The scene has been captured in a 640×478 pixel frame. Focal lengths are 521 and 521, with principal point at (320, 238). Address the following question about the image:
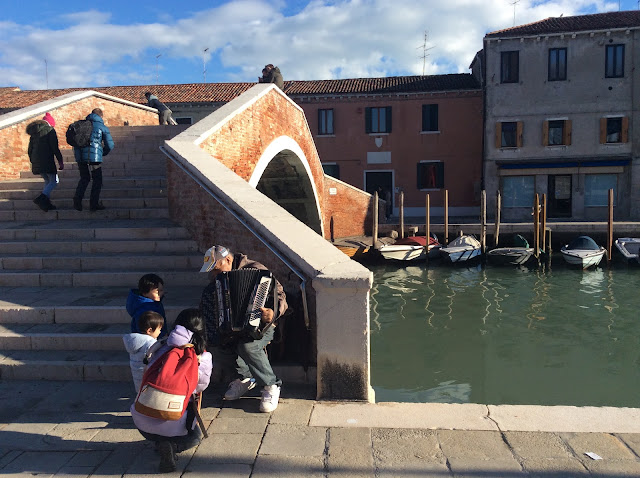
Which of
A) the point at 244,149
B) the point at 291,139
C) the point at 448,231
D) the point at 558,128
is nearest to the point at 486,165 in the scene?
the point at 558,128

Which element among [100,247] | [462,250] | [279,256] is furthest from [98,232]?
[462,250]

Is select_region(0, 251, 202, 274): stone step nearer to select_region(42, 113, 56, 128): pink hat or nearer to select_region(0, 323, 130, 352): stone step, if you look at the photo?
select_region(0, 323, 130, 352): stone step

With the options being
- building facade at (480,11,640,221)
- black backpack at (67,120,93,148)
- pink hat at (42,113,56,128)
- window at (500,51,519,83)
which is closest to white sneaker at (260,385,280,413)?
black backpack at (67,120,93,148)

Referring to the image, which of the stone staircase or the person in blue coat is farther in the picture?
the person in blue coat

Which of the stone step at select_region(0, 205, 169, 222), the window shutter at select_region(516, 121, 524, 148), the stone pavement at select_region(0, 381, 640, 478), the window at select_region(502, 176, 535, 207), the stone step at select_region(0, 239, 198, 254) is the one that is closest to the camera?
the stone pavement at select_region(0, 381, 640, 478)

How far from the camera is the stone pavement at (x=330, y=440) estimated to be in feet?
7.72

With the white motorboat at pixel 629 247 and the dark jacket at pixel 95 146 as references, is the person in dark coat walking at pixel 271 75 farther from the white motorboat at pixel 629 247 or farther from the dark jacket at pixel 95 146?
the white motorboat at pixel 629 247

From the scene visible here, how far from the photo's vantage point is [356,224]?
57.3 ft

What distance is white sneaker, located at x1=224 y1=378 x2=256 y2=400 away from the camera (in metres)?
3.08

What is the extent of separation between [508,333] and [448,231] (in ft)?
29.1

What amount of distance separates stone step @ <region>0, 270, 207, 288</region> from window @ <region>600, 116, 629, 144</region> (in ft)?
64.1

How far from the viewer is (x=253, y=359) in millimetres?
3008

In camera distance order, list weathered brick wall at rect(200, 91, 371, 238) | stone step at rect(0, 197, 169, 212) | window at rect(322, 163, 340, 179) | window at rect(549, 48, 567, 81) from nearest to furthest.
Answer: stone step at rect(0, 197, 169, 212) → weathered brick wall at rect(200, 91, 371, 238) → window at rect(549, 48, 567, 81) → window at rect(322, 163, 340, 179)

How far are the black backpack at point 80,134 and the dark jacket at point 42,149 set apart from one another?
0.33 meters
